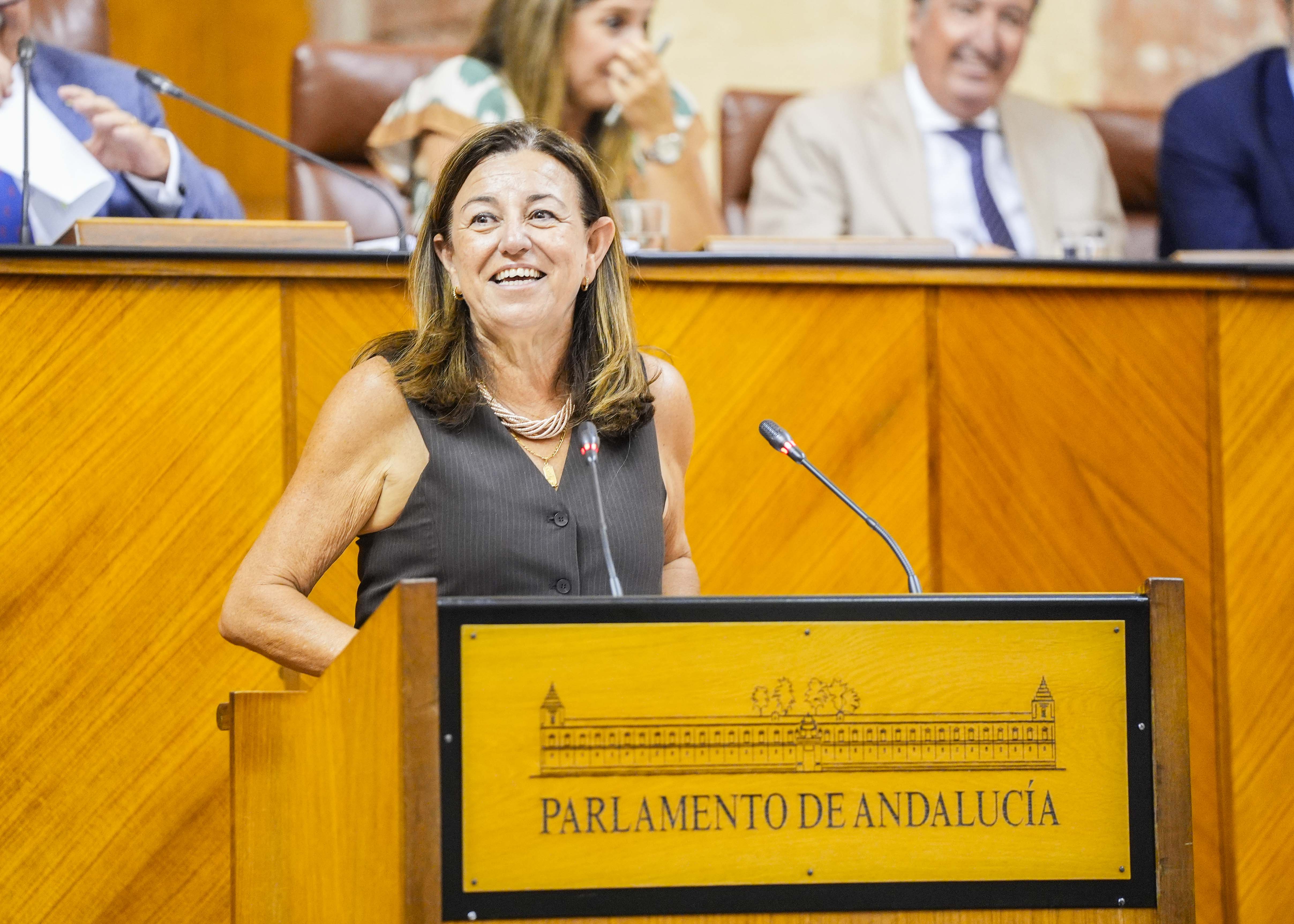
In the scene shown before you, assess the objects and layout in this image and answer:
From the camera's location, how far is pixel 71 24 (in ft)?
10.4

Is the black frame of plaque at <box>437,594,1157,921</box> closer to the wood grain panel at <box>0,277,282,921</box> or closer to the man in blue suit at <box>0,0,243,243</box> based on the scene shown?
the wood grain panel at <box>0,277,282,921</box>

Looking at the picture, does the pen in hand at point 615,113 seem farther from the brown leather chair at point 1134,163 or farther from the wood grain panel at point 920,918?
the wood grain panel at point 920,918

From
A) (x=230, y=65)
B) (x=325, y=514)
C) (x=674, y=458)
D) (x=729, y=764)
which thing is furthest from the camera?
(x=230, y=65)

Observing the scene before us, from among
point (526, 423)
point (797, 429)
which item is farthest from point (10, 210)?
point (797, 429)

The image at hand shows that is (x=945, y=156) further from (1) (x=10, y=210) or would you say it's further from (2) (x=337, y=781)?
(2) (x=337, y=781)

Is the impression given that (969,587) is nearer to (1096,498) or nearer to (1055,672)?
(1096,498)

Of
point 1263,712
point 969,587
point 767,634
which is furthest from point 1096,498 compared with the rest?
point 767,634

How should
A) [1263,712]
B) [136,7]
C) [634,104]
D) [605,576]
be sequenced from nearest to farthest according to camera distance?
[605,576] < [1263,712] < [634,104] < [136,7]

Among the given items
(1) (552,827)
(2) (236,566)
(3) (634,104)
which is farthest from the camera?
(3) (634,104)

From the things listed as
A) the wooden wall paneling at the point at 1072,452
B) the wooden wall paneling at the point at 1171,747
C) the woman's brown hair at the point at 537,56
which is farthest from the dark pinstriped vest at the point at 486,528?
the woman's brown hair at the point at 537,56

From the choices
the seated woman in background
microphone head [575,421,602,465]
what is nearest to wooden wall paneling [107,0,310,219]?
the seated woman in background

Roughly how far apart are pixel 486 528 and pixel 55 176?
3.81 feet

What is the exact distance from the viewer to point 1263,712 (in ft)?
7.37

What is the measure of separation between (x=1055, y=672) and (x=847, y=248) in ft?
3.74
